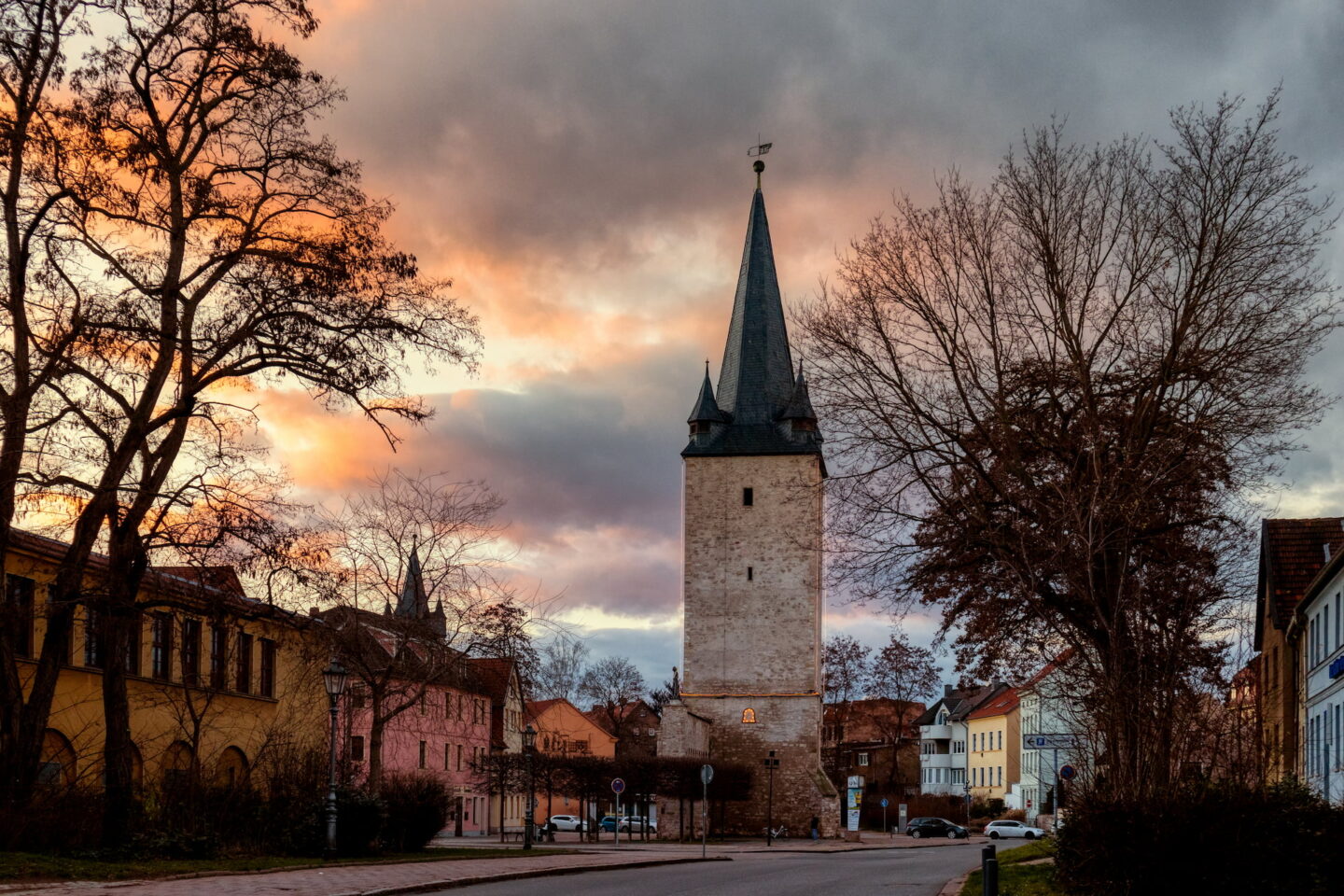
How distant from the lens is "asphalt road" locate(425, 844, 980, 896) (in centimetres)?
1975

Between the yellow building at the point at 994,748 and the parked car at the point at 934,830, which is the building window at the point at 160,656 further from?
the yellow building at the point at 994,748

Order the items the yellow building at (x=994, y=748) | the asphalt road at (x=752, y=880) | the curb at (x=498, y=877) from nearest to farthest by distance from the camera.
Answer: the curb at (x=498, y=877), the asphalt road at (x=752, y=880), the yellow building at (x=994, y=748)

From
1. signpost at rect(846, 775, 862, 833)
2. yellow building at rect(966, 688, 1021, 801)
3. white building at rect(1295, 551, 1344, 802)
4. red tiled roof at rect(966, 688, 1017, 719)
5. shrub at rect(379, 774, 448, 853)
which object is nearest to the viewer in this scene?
shrub at rect(379, 774, 448, 853)

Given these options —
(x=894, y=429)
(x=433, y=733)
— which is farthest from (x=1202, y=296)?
(x=433, y=733)

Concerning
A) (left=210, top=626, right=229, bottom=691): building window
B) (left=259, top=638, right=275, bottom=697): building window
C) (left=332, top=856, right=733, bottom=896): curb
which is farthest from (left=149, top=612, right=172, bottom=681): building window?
(left=332, top=856, right=733, bottom=896): curb

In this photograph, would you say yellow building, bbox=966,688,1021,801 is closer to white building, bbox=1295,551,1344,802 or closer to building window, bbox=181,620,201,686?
white building, bbox=1295,551,1344,802

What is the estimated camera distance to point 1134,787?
15922mm

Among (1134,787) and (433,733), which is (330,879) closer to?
(1134,787)

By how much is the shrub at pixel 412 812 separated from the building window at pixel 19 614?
304 inches

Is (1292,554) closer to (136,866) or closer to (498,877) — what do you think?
(498,877)

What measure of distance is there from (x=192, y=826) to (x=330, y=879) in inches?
232

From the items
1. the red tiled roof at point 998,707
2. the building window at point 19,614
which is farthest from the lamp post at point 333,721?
the red tiled roof at point 998,707

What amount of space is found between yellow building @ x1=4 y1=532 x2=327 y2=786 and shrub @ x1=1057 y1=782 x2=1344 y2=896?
1415 centimetres

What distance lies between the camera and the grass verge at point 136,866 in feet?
59.9
